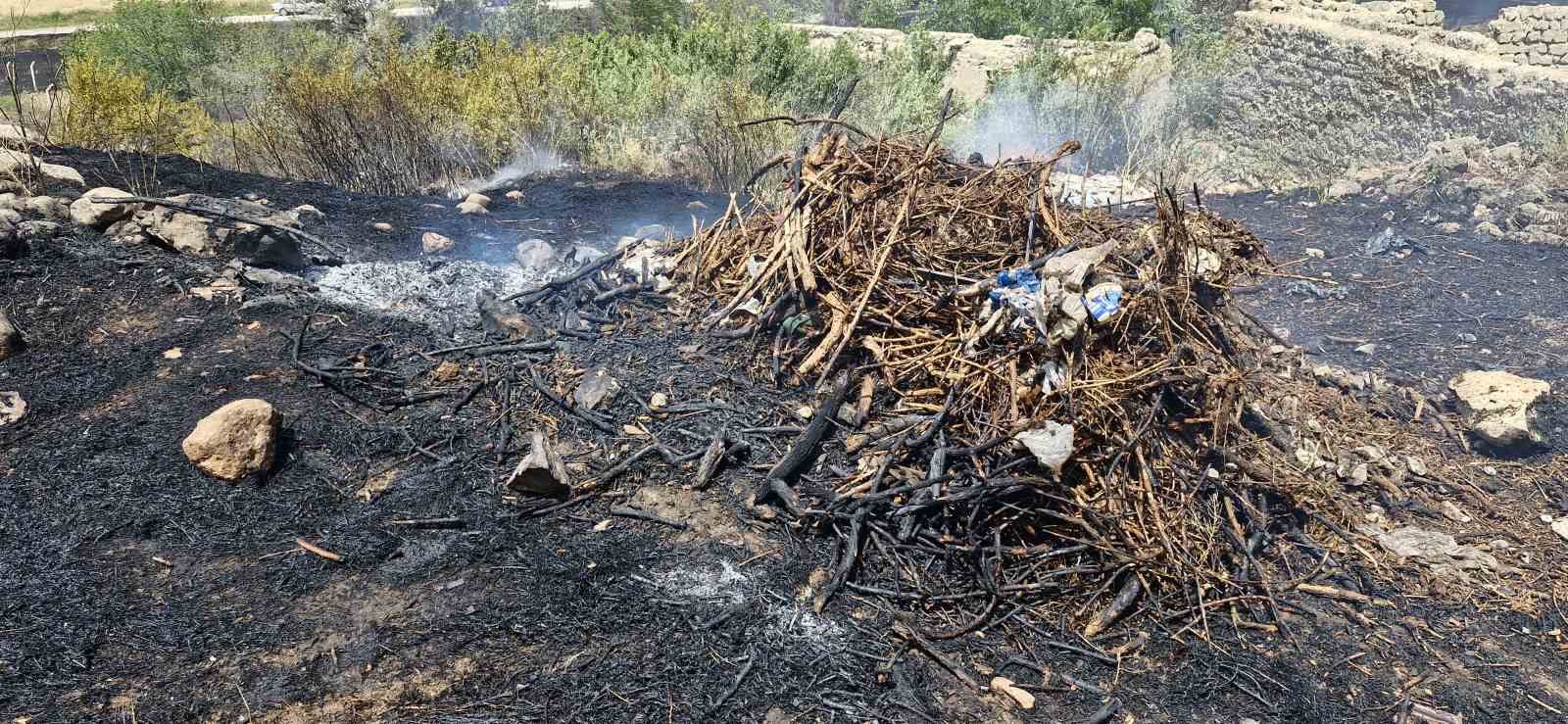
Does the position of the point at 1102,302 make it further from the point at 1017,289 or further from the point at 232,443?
the point at 232,443

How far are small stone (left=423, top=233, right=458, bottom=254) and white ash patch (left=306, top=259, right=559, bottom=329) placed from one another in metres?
0.25

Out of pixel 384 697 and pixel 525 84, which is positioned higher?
pixel 525 84

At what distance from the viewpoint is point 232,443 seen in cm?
359

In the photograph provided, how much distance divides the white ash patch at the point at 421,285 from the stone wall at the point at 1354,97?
9.30m

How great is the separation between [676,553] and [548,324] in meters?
2.11

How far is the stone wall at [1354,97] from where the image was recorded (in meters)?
8.23

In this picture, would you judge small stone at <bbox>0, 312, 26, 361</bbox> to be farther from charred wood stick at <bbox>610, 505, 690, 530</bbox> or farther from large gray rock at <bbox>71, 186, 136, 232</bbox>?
charred wood stick at <bbox>610, 505, 690, 530</bbox>

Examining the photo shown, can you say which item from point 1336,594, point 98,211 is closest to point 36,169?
point 98,211

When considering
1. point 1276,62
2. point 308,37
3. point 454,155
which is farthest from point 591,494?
point 308,37

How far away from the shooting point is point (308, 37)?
15914mm

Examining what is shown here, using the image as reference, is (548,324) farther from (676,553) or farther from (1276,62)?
(1276,62)

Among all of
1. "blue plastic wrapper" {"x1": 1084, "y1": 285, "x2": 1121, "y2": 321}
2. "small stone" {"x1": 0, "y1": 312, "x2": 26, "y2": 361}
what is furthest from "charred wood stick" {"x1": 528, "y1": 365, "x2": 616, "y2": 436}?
"small stone" {"x1": 0, "y1": 312, "x2": 26, "y2": 361}

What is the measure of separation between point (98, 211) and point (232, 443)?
11.1ft

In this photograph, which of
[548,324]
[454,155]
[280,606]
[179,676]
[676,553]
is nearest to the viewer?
[179,676]
